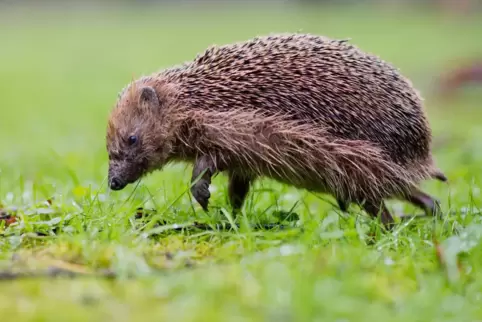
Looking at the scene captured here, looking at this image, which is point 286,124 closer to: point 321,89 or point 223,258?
point 321,89

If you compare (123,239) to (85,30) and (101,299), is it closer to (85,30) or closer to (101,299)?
(101,299)

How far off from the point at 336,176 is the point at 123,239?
194cm

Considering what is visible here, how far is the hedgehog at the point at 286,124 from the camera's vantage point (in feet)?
18.7

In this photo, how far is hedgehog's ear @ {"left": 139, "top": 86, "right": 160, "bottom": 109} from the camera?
584 cm

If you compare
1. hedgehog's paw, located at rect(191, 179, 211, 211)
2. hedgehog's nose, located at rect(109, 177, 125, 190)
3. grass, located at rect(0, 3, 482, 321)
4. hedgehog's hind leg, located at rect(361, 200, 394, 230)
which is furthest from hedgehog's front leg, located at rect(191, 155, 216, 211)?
hedgehog's hind leg, located at rect(361, 200, 394, 230)

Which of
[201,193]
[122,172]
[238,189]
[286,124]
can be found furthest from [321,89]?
[122,172]

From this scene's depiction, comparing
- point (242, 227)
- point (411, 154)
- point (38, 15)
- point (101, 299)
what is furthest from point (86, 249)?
point (38, 15)

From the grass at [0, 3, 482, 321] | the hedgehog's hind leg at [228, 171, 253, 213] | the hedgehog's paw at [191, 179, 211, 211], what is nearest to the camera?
the grass at [0, 3, 482, 321]

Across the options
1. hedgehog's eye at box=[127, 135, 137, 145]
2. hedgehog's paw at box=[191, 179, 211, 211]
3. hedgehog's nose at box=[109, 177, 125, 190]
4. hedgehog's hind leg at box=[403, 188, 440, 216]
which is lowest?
hedgehog's hind leg at box=[403, 188, 440, 216]

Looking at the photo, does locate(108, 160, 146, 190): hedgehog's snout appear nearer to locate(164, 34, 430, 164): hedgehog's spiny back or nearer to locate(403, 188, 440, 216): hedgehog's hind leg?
locate(164, 34, 430, 164): hedgehog's spiny back

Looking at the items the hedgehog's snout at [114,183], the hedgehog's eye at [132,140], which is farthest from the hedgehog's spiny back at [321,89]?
the hedgehog's snout at [114,183]

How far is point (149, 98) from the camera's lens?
5.84 metres

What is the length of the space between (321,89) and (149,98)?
1.31 m

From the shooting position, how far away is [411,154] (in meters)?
6.01
